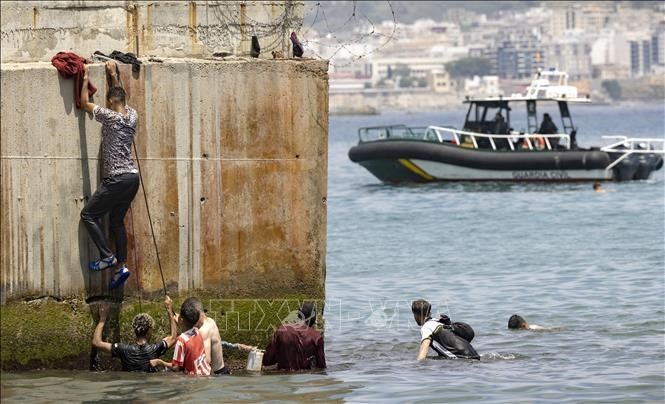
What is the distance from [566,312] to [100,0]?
8716 mm

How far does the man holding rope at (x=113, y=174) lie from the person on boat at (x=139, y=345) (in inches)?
15.1

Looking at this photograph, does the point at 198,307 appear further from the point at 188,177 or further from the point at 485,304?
the point at 485,304

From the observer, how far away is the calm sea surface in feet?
40.3

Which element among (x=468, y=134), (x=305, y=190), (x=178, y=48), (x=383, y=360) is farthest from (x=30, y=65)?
(x=468, y=134)

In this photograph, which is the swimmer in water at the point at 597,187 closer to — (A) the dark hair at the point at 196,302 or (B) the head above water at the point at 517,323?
(B) the head above water at the point at 517,323

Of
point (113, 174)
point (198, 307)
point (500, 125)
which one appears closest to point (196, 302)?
point (198, 307)

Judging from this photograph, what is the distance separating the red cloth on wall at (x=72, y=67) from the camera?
11.4 metres

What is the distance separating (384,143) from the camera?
40188 millimetres

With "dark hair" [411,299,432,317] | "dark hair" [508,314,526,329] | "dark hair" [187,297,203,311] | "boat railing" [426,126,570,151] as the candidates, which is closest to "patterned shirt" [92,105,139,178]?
"dark hair" [187,297,203,311]

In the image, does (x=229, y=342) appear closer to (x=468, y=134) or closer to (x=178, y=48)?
(x=178, y=48)

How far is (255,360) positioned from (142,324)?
40.3 inches

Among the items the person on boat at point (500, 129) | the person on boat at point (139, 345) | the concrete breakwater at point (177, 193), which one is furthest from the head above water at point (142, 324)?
the person on boat at point (500, 129)

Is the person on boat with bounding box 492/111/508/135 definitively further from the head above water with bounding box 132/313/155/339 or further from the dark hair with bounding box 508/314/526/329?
the head above water with bounding box 132/313/155/339

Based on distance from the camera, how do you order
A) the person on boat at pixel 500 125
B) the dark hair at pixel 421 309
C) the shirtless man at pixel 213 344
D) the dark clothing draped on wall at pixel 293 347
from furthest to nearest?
the person on boat at pixel 500 125 < the dark hair at pixel 421 309 < the dark clothing draped on wall at pixel 293 347 < the shirtless man at pixel 213 344
